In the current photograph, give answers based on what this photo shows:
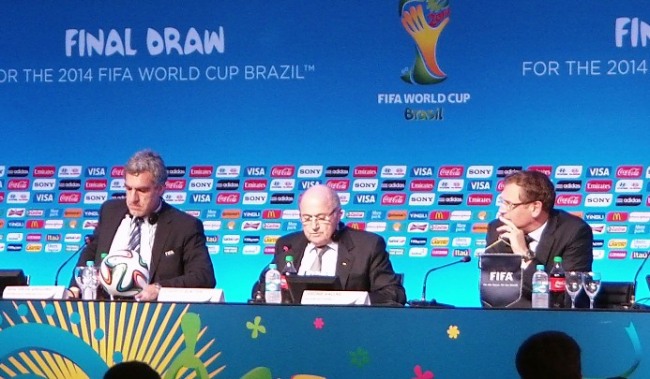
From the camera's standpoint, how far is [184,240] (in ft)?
20.7

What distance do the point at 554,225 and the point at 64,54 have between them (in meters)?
4.35

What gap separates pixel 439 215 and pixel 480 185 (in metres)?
0.35

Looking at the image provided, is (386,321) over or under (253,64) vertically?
under

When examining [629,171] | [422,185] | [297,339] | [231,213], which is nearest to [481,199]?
[422,185]

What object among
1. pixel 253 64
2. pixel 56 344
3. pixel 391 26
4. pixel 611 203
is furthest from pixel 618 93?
pixel 56 344

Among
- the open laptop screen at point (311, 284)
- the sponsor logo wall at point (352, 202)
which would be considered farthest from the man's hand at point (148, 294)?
the sponsor logo wall at point (352, 202)

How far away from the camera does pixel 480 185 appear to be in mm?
8297

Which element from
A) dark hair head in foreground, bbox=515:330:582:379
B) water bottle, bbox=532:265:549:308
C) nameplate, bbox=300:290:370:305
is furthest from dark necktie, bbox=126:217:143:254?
dark hair head in foreground, bbox=515:330:582:379

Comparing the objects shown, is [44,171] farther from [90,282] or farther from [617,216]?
[617,216]

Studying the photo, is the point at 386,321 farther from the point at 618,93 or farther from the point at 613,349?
the point at 618,93

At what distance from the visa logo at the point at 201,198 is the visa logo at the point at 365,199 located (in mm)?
1049

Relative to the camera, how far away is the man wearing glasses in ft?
19.8

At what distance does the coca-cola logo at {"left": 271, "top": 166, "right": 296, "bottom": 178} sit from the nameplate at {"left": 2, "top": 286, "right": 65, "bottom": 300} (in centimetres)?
335

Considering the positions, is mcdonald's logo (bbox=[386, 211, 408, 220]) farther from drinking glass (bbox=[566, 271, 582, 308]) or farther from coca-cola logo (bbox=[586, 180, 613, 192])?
drinking glass (bbox=[566, 271, 582, 308])
